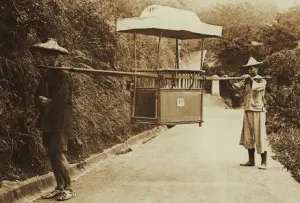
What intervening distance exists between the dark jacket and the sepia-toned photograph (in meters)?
0.01

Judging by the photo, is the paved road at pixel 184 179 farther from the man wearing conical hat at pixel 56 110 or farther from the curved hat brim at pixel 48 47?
the curved hat brim at pixel 48 47

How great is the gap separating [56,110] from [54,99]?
0.15m

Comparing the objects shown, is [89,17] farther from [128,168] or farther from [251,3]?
[251,3]

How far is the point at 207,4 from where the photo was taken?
47594mm

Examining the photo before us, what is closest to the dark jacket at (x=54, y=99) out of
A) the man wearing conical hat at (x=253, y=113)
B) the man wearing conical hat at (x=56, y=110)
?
the man wearing conical hat at (x=56, y=110)

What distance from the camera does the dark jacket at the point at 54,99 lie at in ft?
23.8

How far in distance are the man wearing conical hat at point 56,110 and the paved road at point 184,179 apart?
1.65 feet

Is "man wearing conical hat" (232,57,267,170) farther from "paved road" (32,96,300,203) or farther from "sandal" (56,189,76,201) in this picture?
"sandal" (56,189,76,201)

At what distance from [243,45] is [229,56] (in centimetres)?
141

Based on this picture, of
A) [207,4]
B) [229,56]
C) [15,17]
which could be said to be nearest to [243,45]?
[229,56]

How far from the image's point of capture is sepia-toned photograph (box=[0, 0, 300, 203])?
7465 mm

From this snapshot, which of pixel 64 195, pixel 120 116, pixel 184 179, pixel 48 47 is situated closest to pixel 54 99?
pixel 48 47

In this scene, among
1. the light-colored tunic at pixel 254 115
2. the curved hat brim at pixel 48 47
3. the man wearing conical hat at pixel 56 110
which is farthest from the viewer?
the light-colored tunic at pixel 254 115

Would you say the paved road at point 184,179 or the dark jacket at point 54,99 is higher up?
the dark jacket at point 54,99
